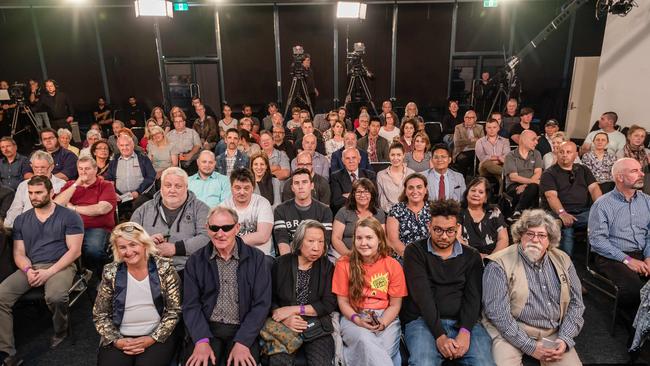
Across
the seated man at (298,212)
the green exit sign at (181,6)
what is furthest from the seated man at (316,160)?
the green exit sign at (181,6)

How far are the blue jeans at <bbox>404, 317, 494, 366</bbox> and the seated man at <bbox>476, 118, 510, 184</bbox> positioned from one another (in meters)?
2.97

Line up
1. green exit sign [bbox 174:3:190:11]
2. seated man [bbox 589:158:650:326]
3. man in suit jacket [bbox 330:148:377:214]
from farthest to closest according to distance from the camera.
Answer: green exit sign [bbox 174:3:190:11]
man in suit jacket [bbox 330:148:377:214]
seated man [bbox 589:158:650:326]

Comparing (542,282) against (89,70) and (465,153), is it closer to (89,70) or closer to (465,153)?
(465,153)

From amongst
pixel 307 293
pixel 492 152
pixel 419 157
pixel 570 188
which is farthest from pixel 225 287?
pixel 492 152

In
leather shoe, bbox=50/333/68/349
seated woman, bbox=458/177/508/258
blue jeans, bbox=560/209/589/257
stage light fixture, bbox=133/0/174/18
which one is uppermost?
stage light fixture, bbox=133/0/174/18

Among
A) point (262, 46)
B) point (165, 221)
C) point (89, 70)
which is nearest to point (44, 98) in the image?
point (89, 70)

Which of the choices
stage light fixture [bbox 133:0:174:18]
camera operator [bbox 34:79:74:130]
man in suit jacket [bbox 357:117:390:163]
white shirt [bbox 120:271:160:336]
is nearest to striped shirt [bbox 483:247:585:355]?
white shirt [bbox 120:271:160:336]

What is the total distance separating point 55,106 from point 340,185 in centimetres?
608

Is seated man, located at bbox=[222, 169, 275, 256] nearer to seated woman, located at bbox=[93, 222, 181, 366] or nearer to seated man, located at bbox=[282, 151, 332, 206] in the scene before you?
seated man, located at bbox=[282, 151, 332, 206]

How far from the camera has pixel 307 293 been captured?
226 cm

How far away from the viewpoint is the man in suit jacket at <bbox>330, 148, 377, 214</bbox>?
387cm

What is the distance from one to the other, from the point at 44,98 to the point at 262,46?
4391mm

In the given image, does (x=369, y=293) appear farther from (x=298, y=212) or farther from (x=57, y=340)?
(x=57, y=340)

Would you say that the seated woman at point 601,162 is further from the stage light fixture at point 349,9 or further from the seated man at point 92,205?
the stage light fixture at point 349,9
